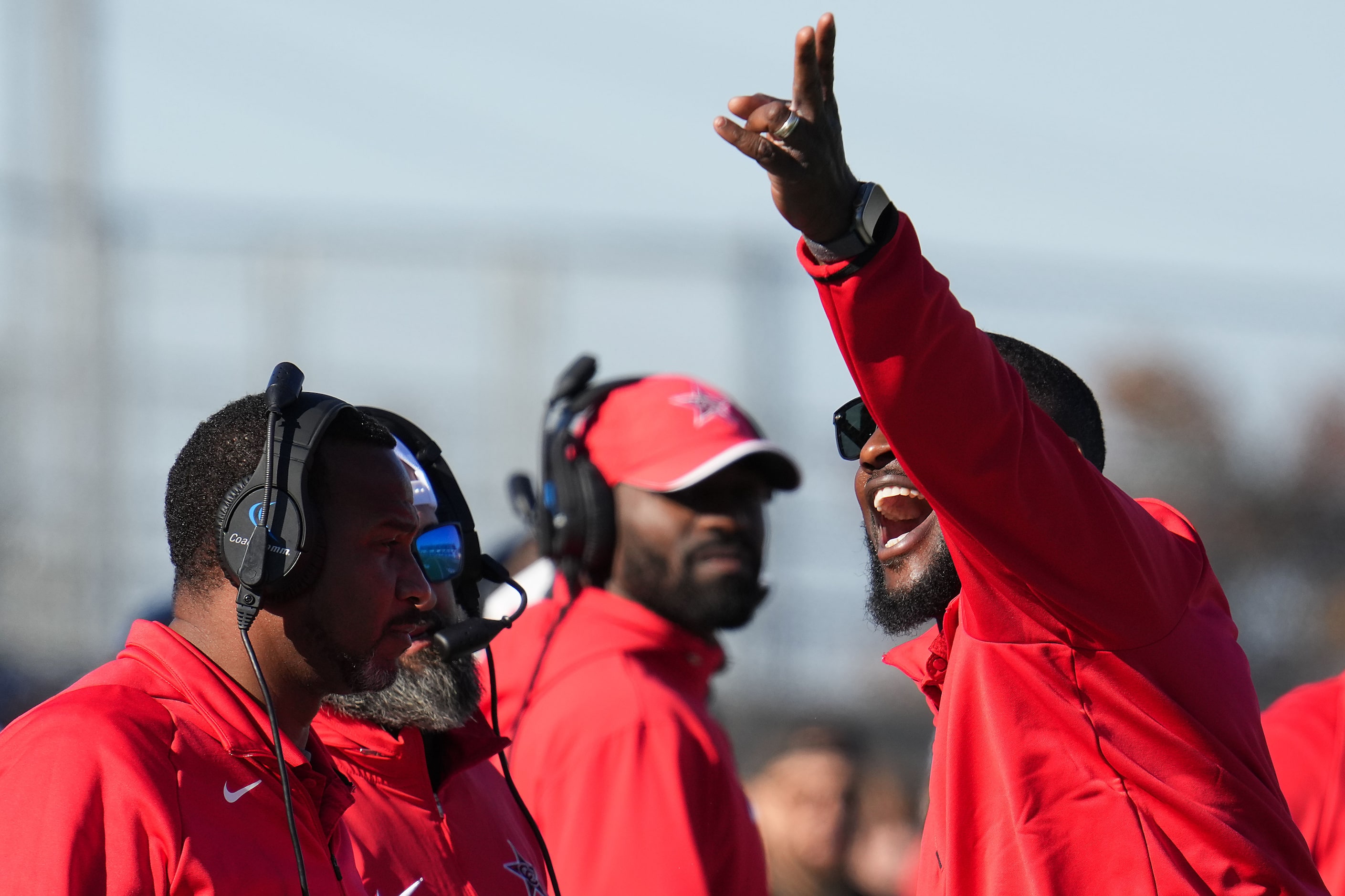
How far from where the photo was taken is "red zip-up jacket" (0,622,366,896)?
194 centimetres

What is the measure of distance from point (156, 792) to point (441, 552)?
102 cm

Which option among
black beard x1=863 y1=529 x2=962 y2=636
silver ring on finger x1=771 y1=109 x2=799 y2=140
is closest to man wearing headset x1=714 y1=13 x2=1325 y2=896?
silver ring on finger x1=771 y1=109 x2=799 y2=140

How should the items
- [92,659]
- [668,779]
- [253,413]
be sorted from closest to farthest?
[253,413], [668,779], [92,659]

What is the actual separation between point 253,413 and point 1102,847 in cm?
146

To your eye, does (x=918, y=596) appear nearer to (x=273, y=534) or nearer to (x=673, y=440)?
(x=273, y=534)

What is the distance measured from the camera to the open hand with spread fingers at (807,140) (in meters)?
1.88

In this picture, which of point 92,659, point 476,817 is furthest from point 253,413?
point 92,659

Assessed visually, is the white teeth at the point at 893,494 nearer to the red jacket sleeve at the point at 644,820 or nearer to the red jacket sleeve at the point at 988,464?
the red jacket sleeve at the point at 988,464

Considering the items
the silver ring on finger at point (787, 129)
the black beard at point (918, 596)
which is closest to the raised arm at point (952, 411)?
the silver ring on finger at point (787, 129)

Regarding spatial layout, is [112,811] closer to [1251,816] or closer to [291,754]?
[291,754]

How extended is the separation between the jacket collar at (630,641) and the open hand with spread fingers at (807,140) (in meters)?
2.24

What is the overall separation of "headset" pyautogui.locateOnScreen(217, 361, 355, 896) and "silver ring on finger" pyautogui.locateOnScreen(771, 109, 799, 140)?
34.1 inches

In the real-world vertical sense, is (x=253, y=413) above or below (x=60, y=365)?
above

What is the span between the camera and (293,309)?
28.4ft
